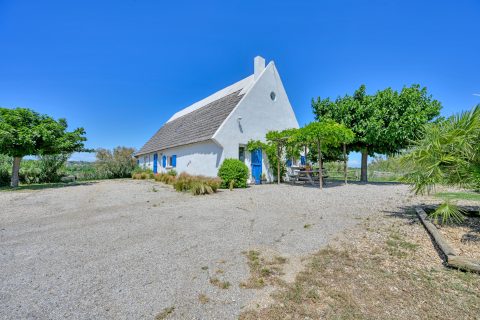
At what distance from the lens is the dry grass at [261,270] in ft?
8.96

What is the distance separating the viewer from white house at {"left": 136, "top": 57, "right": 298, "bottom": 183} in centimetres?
Result: 1369

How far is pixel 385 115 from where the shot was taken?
1347cm

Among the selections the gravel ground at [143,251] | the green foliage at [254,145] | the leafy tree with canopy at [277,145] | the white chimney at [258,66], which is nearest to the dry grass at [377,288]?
the gravel ground at [143,251]

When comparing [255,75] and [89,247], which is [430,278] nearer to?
[89,247]

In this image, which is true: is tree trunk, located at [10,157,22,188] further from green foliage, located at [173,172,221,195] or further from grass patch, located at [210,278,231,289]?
grass patch, located at [210,278,231,289]

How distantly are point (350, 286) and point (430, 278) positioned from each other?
42.1 inches

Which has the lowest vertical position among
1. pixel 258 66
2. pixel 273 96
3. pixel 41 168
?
pixel 41 168

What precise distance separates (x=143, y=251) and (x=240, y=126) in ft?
36.5

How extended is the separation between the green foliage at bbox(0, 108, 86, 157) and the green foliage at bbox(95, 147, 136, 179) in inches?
339

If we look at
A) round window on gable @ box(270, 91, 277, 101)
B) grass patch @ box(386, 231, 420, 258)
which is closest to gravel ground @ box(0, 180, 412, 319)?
grass patch @ box(386, 231, 420, 258)

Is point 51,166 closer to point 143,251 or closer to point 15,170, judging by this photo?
point 15,170

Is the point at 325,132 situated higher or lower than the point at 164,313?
higher

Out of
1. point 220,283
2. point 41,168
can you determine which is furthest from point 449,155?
point 41,168

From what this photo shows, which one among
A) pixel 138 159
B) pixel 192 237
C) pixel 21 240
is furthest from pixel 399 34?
pixel 138 159
